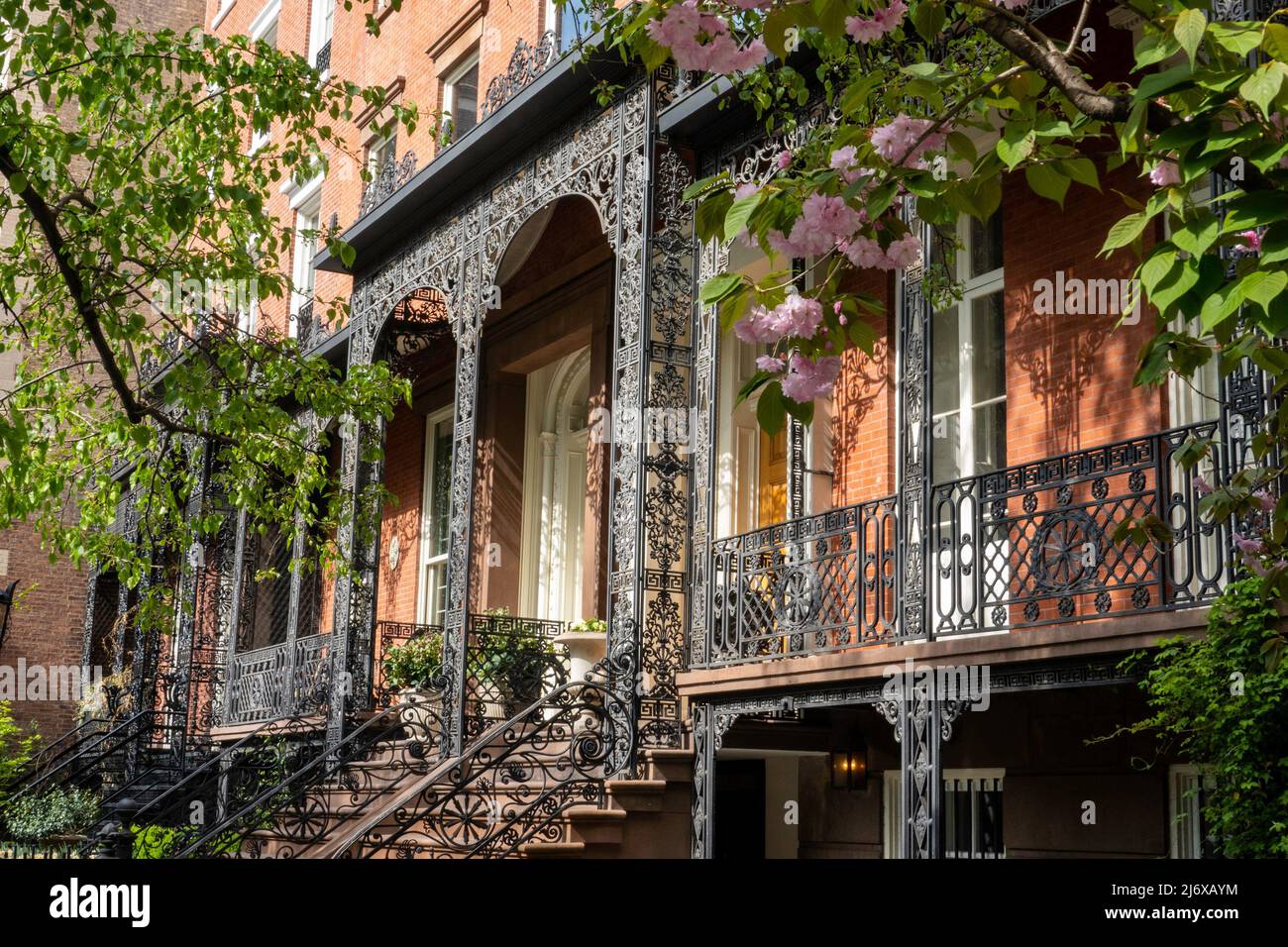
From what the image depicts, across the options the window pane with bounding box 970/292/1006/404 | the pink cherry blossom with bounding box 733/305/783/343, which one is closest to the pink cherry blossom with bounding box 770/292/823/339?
the pink cherry blossom with bounding box 733/305/783/343

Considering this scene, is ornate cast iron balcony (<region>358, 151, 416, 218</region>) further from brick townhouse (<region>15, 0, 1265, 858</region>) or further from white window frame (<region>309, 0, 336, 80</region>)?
white window frame (<region>309, 0, 336, 80</region>)

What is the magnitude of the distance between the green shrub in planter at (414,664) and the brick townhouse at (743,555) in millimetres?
214

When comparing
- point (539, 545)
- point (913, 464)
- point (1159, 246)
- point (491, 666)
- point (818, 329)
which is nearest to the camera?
point (1159, 246)

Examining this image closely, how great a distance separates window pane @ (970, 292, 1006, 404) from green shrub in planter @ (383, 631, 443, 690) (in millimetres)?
7419

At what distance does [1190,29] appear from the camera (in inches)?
141

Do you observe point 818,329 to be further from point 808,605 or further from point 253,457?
point 253,457

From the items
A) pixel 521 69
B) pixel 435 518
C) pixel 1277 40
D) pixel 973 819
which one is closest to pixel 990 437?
pixel 973 819

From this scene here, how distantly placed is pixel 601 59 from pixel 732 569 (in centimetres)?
446

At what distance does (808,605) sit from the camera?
10.3 m

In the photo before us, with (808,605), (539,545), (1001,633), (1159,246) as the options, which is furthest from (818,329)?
(539,545)

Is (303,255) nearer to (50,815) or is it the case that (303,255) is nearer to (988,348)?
(50,815)

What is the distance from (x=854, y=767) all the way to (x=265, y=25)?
21.6 meters

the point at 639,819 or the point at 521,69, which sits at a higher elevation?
the point at 521,69

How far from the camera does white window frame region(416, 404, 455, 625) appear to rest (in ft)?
64.4
